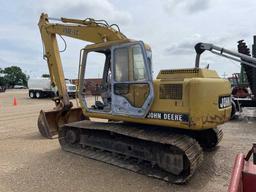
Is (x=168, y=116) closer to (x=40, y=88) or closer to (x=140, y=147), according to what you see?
(x=140, y=147)

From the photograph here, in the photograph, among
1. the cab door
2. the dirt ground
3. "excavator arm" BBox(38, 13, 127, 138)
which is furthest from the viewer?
"excavator arm" BBox(38, 13, 127, 138)

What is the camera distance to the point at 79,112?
10219 mm

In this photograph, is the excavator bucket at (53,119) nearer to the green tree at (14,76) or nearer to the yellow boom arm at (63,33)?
the yellow boom arm at (63,33)

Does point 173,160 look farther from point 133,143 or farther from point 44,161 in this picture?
point 44,161

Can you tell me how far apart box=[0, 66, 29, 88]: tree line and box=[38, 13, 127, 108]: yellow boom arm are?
3872 inches

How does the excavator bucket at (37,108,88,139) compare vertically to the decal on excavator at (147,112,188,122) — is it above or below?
below

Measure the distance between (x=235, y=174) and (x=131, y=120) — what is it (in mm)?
3649

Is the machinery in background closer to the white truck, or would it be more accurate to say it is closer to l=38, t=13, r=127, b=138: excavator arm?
l=38, t=13, r=127, b=138: excavator arm

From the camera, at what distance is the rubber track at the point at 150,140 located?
19.1 ft

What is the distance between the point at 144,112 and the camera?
21.4 feet

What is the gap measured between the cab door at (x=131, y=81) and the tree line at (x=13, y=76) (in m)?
102

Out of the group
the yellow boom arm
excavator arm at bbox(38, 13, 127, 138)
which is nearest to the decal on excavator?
the yellow boom arm

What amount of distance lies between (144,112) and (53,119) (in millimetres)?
4205

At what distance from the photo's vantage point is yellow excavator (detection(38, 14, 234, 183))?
5863mm
